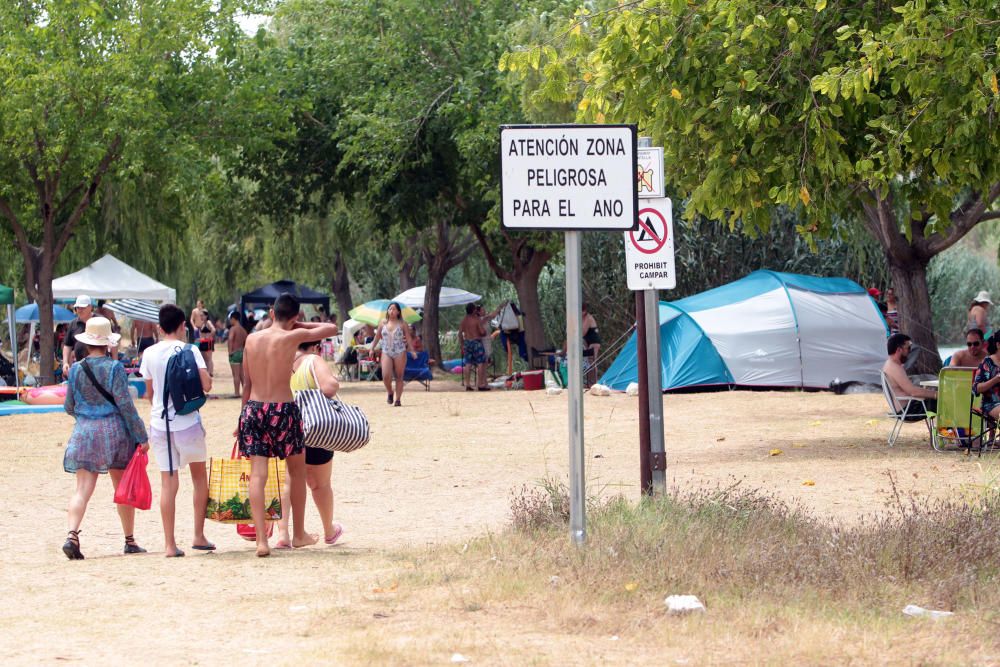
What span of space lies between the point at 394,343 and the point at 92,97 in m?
6.64

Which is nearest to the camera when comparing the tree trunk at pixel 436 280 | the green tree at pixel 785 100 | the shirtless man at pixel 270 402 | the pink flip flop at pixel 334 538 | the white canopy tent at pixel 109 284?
Result: the shirtless man at pixel 270 402

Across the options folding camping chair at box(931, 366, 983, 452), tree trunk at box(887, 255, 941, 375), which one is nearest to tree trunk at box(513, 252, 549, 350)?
tree trunk at box(887, 255, 941, 375)

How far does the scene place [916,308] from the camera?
64.9ft

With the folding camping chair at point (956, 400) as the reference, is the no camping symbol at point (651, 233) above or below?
above

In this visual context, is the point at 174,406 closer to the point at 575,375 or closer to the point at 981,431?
the point at 575,375

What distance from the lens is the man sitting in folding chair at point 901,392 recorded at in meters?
13.4

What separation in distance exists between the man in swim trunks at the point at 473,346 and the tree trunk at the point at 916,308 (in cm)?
780

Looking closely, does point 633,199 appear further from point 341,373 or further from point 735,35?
point 341,373

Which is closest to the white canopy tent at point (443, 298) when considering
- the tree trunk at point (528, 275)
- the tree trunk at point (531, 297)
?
the tree trunk at point (528, 275)

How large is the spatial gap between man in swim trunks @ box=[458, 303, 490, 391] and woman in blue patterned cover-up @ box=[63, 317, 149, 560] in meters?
16.5

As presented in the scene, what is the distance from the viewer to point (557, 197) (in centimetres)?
690

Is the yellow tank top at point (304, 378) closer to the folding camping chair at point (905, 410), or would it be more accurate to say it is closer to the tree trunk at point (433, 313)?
the folding camping chair at point (905, 410)

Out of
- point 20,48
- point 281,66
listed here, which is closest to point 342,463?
point 20,48

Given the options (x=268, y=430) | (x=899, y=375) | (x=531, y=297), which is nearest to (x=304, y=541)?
(x=268, y=430)
